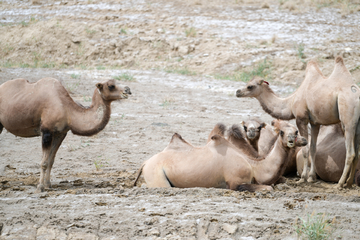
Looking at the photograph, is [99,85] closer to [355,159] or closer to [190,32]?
[355,159]

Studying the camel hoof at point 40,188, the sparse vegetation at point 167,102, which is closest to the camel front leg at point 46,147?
the camel hoof at point 40,188

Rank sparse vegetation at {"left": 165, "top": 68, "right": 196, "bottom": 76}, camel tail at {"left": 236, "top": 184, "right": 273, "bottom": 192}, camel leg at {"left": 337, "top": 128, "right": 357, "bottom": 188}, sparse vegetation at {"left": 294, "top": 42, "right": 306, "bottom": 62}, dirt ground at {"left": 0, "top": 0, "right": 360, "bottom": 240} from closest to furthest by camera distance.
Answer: dirt ground at {"left": 0, "top": 0, "right": 360, "bottom": 240} < camel tail at {"left": 236, "top": 184, "right": 273, "bottom": 192} < camel leg at {"left": 337, "top": 128, "right": 357, "bottom": 188} < sparse vegetation at {"left": 165, "top": 68, "right": 196, "bottom": 76} < sparse vegetation at {"left": 294, "top": 42, "right": 306, "bottom": 62}

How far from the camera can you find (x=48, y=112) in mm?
6680

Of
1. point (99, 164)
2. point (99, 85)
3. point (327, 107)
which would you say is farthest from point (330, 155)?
point (99, 164)

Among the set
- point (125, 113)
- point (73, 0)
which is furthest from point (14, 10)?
point (125, 113)

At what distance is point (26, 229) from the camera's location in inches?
182

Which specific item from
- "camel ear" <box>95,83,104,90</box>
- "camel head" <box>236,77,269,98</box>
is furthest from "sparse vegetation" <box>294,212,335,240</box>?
"camel head" <box>236,77,269,98</box>

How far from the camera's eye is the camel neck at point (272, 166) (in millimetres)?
6449

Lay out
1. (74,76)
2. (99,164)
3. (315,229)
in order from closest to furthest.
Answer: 1. (315,229)
2. (99,164)
3. (74,76)

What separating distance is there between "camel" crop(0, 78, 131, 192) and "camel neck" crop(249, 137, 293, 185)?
2.28 m

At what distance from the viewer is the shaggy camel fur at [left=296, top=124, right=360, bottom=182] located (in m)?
7.38

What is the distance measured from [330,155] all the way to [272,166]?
5.30 feet

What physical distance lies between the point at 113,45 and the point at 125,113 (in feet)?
34.6

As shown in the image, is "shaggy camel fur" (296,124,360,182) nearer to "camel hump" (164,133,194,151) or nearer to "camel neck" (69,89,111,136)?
"camel hump" (164,133,194,151)
